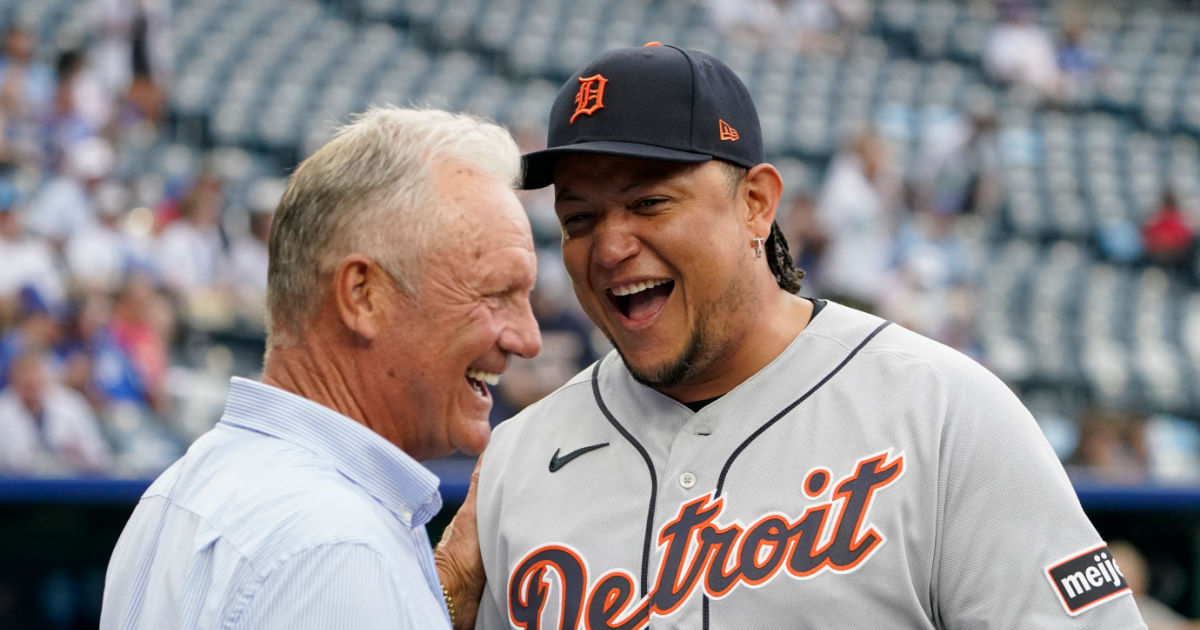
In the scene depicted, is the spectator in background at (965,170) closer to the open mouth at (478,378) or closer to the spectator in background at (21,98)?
the spectator in background at (21,98)

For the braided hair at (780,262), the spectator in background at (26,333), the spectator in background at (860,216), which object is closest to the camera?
the braided hair at (780,262)

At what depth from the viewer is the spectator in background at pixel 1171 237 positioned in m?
10.0

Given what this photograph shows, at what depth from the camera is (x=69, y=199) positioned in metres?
6.77

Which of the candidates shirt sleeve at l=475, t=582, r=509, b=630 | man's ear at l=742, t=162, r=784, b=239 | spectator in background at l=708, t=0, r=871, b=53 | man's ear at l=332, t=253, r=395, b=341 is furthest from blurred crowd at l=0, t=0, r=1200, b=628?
man's ear at l=332, t=253, r=395, b=341

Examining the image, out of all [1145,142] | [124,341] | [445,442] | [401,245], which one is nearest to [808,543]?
[445,442]

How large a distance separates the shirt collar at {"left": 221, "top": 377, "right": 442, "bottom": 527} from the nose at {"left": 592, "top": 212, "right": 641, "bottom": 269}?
0.52 metres

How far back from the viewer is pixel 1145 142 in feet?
39.6

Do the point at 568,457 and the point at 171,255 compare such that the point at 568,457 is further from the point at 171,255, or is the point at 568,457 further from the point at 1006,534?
the point at 171,255

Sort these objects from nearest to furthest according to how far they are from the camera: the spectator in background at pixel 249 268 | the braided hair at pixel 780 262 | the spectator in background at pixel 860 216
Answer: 1. the braided hair at pixel 780 262
2. the spectator in background at pixel 249 268
3. the spectator in background at pixel 860 216

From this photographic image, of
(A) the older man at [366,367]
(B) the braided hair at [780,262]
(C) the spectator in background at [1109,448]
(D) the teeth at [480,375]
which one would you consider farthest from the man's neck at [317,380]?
(C) the spectator in background at [1109,448]

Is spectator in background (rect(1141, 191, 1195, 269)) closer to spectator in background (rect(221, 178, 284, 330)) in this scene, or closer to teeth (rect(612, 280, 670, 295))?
spectator in background (rect(221, 178, 284, 330))

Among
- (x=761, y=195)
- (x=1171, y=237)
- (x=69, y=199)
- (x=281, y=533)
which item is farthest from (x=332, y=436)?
(x=1171, y=237)

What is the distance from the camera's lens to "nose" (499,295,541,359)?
173 centimetres

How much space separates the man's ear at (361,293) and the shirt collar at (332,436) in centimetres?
11
